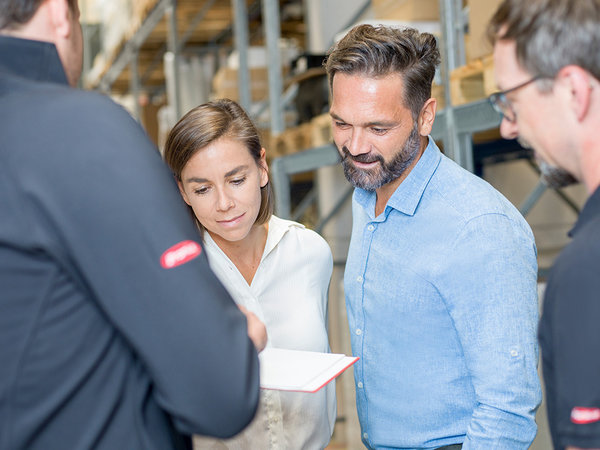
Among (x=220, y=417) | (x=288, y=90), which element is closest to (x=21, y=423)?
(x=220, y=417)

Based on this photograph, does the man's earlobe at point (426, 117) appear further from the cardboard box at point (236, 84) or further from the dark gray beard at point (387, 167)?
the cardboard box at point (236, 84)

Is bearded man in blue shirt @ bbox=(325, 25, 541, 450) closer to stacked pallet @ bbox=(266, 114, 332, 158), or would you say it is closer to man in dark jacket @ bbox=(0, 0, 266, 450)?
man in dark jacket @ bbox=(0, 0, 266, 450)

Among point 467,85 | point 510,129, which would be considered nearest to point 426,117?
point 510,129

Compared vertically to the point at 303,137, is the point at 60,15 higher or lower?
higher

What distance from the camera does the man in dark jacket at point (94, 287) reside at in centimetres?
108

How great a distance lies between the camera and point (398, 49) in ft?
7.03

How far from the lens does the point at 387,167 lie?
210 centimetres

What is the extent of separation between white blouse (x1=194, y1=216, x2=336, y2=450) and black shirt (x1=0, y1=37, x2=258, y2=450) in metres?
1.03

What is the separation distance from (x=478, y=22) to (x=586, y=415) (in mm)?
2320

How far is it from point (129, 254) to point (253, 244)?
4.32ft

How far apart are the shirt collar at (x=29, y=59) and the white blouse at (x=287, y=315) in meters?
1.15

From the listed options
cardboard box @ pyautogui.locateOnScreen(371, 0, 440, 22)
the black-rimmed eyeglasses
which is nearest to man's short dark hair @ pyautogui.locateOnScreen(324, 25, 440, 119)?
the black-rimmed eyeglasses

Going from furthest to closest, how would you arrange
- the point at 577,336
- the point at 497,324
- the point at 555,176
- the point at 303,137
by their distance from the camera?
1. the point at 303,137
2. the point at 497,324
3. the point at 555,176
4. the point at 577,336

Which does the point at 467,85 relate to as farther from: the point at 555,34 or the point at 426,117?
the point at 555,34
